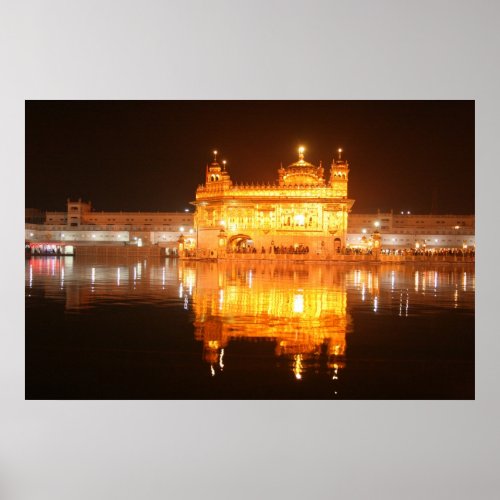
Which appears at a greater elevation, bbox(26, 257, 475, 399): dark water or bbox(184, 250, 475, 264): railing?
bbox(184, 250, 475, 264): railing

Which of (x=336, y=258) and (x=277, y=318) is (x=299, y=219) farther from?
(x=277, y=318)

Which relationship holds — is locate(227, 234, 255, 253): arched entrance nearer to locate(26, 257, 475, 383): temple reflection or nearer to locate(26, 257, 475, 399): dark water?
locate(26, 257, 475, 383): temple reflection

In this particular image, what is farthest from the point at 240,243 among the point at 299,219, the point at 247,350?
the point at 247,350

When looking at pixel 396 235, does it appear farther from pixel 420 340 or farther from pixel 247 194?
pixel 420 340

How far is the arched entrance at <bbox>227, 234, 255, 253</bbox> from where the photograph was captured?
133ft

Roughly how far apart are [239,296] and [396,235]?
156 ft

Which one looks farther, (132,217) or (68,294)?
(132,217)

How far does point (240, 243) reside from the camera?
42.2 m

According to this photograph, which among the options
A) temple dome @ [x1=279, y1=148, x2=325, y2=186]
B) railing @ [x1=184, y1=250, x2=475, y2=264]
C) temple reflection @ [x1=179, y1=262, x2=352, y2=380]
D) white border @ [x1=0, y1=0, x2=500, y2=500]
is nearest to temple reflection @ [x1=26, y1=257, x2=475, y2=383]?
temple reflection @ [x1=179, y1=262, x2=352, y2=380]

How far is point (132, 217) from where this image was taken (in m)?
62.8

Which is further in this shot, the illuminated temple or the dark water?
the illuminated temple
